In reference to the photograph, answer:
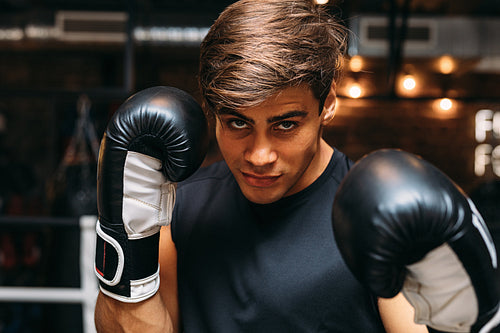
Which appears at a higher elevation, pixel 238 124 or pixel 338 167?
pixel 238 124

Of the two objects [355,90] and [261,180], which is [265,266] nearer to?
[261,180]

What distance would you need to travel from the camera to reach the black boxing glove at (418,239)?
65 cm

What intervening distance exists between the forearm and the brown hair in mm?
505

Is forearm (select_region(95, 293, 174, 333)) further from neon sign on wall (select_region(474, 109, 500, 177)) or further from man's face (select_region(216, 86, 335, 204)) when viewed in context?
neon sign on wall (select_region(474, 109, 500, 177))

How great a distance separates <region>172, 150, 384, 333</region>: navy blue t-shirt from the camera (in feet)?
3.24

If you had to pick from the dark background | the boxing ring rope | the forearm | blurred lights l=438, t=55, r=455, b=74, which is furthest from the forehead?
blurred lights l=438, t=55, r=455, b=74

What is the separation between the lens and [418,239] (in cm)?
65

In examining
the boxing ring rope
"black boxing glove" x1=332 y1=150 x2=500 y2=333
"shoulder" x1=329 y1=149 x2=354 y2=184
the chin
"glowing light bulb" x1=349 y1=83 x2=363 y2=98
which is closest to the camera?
"black boxing glove" x1=332 y1=150 x2=500 y2=333

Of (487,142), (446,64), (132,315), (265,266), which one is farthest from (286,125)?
(487,142)

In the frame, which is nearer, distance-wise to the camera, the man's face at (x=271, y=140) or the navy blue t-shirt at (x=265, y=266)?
the man's face at (x=271, y=140)

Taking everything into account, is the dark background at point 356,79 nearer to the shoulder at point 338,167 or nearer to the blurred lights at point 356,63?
the blurred lights at point 356,63

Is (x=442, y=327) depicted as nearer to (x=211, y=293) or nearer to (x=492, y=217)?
(x=211, y=293)

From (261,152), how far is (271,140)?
38 millimetres

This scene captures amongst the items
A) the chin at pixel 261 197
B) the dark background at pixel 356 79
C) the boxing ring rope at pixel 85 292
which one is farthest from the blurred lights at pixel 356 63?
the chin at pixel 261 197
